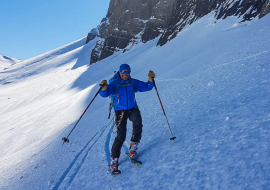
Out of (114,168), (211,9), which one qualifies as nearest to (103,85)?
(114,168)

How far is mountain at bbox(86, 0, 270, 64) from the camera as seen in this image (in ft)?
69.4

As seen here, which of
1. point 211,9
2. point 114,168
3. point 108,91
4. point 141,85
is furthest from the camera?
point 211,9

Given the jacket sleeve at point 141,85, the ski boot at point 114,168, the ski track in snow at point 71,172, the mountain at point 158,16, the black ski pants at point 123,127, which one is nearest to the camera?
the ski boot at point 114,168

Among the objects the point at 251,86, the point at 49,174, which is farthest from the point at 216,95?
the point at 49,174

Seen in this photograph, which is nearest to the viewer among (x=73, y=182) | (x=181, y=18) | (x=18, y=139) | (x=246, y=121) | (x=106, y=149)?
(x=246, y=121)

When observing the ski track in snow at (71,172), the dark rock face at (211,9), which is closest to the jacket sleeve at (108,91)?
the ski track in snow at (71,172)

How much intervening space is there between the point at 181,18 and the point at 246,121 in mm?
34628

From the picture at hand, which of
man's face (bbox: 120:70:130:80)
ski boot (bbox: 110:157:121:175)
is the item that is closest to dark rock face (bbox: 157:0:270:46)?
man's face (bbox: 120:70:130:80)

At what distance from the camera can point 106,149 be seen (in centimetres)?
611

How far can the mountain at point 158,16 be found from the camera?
21.2 meters

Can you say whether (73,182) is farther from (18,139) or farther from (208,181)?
(18,139)

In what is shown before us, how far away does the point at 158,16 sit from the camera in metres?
51.2

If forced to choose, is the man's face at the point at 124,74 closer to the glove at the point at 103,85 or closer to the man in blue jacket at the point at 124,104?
the man in blue jacket at the point at 124,104

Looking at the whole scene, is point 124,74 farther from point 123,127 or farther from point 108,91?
point 123,127
